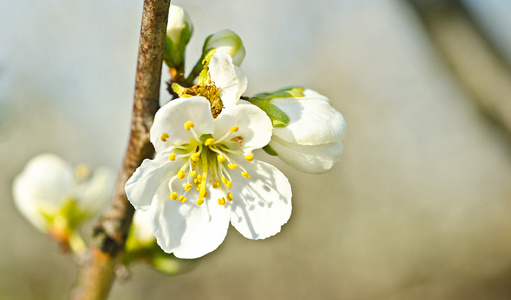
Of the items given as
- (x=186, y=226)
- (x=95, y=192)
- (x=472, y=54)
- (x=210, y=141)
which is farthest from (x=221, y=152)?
(x=472, y=54)

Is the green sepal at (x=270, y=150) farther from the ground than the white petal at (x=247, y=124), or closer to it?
closer to it

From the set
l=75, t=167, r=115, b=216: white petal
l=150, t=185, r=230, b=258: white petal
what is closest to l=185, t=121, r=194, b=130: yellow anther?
l=150, t=185, r=230, b=258: white petal

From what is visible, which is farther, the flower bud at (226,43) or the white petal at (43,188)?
the white petal at (43,188)

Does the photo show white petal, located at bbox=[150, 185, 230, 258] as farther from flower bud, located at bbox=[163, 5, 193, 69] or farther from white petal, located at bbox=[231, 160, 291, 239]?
flower bud, located at bbox=[163, 5, 193, 69]

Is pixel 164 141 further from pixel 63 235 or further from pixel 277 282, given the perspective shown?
pixel 277 282

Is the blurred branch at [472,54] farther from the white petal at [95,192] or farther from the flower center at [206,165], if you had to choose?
the white petal at [95,192]

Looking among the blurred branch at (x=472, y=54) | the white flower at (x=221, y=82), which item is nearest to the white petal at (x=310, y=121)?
the white flower at (x=221, y=82)

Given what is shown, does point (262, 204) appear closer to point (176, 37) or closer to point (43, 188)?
point (176, 37)
